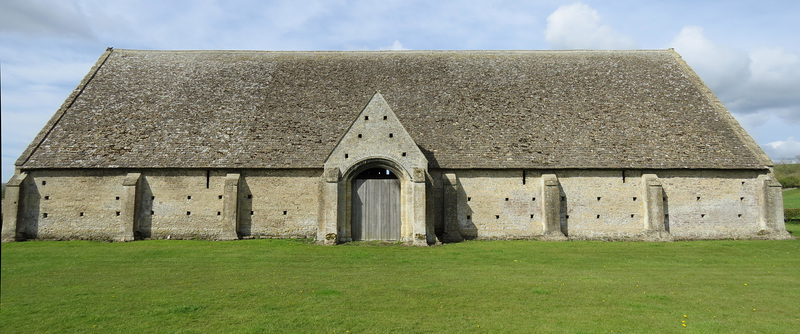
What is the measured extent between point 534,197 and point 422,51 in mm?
13656

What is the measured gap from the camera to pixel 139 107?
28.4m

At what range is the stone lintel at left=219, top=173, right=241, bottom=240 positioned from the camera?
25141 millimetres

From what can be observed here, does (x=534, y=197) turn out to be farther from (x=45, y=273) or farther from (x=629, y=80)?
(x=45, y=273)

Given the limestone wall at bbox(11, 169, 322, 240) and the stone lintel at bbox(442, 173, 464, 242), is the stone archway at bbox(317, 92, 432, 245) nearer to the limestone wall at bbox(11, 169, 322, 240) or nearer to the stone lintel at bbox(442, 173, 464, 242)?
the stone lintel at bbox(442, 173, 464, 242)

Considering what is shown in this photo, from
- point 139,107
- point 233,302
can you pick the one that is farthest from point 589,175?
point 139,107

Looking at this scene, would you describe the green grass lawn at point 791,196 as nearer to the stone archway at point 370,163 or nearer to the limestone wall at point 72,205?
the stone archway at point 370,163

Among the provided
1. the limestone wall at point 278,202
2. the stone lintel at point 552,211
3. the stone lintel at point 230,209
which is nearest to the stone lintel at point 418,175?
the limestone wall at point 278,202

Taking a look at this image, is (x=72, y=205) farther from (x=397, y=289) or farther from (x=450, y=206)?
(x=397, y=289)

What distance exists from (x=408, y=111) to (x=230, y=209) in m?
11.2

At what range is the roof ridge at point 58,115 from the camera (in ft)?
85.8

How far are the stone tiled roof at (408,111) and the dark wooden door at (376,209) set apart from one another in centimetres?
269

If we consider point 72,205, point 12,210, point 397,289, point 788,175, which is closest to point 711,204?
point 397,289

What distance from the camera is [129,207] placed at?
2503 centimetres

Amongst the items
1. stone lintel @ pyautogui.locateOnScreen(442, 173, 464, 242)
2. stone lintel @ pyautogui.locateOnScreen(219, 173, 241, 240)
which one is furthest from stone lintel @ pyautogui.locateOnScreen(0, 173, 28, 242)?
stone lintel @ pyautogui.locateOnScreen(442, 173, 464, 242)
